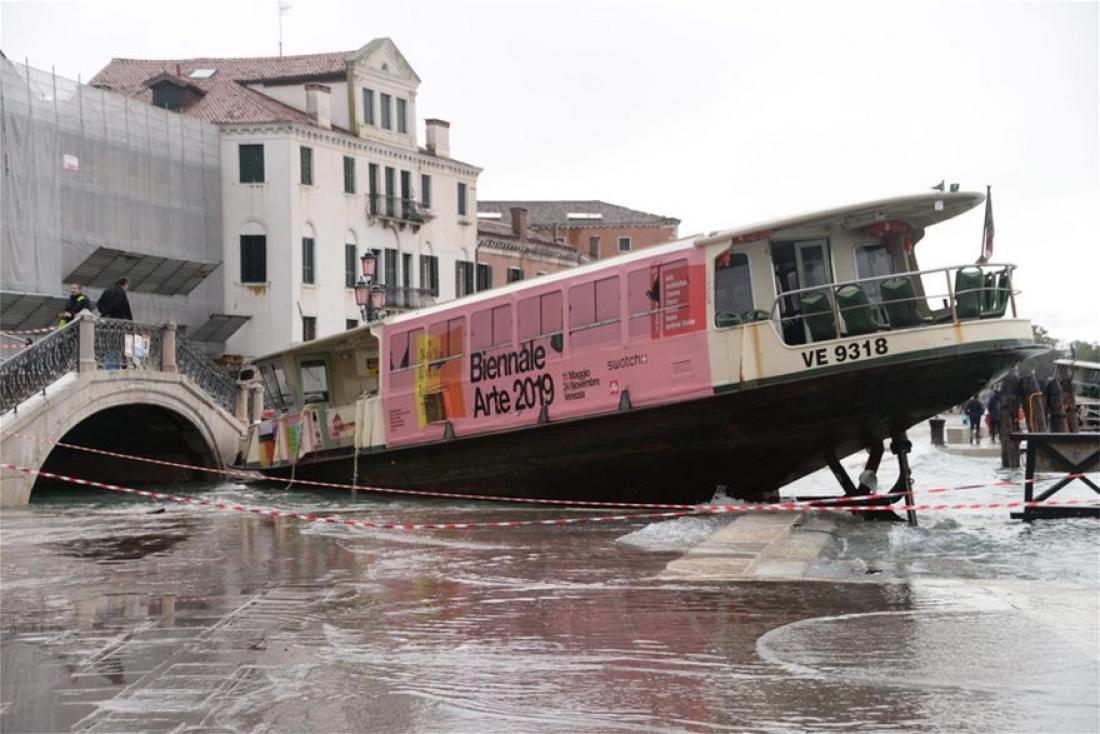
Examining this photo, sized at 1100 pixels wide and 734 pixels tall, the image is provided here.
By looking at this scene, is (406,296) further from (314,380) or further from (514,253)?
(314,380)

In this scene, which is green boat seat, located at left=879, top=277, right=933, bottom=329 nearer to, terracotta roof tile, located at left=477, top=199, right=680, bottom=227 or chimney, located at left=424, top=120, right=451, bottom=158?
chimney, located at left=424, top=120, right=451, bottom=158

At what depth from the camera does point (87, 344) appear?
26500mm

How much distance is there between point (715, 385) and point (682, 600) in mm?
8599

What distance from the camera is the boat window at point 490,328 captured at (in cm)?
2153

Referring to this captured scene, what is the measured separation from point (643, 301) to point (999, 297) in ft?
14.6

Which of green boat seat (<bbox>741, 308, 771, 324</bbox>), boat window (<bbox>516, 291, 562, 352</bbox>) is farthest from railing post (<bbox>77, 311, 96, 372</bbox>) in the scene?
green boat seat (<bbox>741, 308, 771, 324</bbox>)

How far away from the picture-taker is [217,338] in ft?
184

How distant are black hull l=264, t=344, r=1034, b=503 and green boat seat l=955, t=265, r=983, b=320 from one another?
603mm

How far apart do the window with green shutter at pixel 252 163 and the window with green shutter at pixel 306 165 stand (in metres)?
1.63

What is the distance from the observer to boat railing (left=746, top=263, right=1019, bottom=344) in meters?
17.3

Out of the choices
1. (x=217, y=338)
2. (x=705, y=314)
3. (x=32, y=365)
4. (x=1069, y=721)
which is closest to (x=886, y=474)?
(x=705, y=314)

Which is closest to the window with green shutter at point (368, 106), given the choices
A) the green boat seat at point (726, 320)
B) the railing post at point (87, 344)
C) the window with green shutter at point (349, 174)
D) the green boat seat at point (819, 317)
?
the window with green shutter at point (349, 174)

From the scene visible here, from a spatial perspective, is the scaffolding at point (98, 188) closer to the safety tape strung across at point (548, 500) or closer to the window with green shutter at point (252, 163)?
the window with green shutter at point (252, 163)

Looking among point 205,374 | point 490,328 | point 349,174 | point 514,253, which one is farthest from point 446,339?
point 514,253
